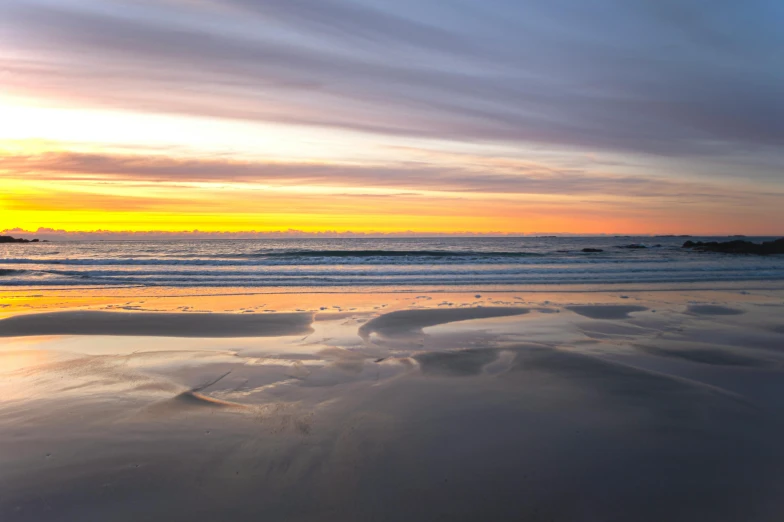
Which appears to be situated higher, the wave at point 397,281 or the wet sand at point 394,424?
the wave at point 397,281

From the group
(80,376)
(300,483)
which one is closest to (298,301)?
(80,376)

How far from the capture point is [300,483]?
152 inches

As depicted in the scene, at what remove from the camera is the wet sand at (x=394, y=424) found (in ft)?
12.0

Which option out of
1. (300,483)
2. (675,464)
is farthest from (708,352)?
(300,483)

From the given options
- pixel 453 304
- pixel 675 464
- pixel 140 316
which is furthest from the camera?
pixel 453 304

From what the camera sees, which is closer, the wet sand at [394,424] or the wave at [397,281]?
the wet sand at [394,424]

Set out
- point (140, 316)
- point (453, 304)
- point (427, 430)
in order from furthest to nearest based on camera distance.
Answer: point (453, 304), point (140, 316), point (427, 430)

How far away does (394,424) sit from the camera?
16.5 feet

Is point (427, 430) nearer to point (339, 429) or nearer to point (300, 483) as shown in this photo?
point (339, 429)

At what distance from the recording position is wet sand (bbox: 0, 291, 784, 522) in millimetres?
3656

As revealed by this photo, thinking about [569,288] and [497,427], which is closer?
[497,427]

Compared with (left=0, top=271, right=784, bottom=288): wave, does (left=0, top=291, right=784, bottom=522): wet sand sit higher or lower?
lower

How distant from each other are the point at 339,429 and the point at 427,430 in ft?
2.92

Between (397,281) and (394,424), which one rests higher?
(397,281)
